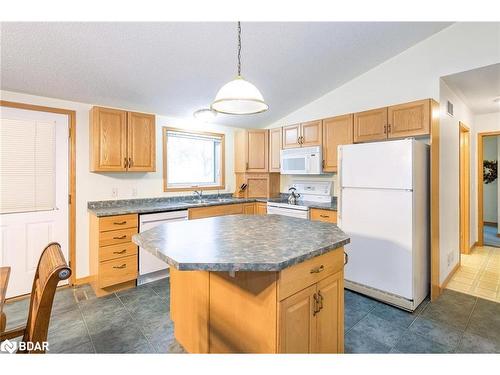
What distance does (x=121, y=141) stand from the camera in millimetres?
3086

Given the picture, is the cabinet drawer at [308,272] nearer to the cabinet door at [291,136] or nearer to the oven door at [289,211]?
the oven door at [289,211]

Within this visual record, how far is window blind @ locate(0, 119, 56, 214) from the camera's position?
8.54 feet

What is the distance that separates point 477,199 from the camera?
441cm

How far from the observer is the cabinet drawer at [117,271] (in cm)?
276

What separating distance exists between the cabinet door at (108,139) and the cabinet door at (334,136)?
265 cm

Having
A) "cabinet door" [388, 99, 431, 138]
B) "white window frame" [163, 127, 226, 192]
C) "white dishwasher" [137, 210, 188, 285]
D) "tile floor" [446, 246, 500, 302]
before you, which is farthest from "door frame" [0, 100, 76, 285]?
"tile floor" [446, 246, 500, 302]

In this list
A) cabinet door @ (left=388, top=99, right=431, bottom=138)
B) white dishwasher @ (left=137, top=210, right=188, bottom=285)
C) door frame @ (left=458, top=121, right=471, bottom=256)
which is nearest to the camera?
cabinet door @ (left=388, top=99, right=431, bottom=138)

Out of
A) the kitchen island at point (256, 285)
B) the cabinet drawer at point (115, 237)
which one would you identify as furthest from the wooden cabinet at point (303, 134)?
the cabinet drawer at point (115, 237)

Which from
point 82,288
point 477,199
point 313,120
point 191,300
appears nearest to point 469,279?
point 477,199

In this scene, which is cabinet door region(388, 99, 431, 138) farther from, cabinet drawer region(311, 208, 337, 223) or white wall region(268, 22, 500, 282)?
cabinet drawer region(311, 208, 337, 223)

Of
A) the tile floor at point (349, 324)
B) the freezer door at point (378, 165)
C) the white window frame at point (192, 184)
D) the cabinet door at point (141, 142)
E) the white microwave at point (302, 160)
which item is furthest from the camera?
the white window frame at point (192, 184)

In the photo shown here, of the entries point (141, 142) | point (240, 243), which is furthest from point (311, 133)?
point (240, 243)
